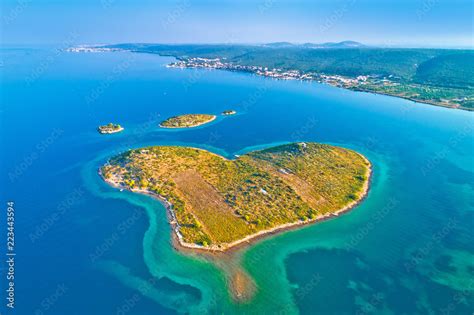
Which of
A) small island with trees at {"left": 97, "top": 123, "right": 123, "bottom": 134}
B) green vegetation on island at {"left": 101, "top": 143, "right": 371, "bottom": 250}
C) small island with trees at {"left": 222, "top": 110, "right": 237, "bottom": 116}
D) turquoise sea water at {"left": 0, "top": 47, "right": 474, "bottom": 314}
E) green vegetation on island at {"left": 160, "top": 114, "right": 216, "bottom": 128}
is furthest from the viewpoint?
small island with trees at {"left": 222, "top": 110, "right": 237, "bottom": 116}

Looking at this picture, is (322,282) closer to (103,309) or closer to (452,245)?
(452,245)

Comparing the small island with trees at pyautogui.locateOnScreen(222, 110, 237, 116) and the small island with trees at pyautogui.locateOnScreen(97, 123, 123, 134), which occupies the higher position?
the small island with trees at pyautogui.locateOnScreen(222, 110, 237, 116)

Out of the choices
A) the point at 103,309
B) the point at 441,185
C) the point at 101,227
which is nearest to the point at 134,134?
the point at 101,227

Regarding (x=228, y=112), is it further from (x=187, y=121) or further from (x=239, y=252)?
(x=239, y=252)

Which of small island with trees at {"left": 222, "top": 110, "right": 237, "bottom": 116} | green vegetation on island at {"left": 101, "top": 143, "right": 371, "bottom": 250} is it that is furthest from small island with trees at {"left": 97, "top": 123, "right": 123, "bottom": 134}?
small island with trees at {"left": 222, "top": 110, "right": 237, "bottom": 116}

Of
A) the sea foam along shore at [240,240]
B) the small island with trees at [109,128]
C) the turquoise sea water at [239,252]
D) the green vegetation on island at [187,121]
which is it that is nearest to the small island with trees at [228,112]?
the green vegetation on island at [187,121]

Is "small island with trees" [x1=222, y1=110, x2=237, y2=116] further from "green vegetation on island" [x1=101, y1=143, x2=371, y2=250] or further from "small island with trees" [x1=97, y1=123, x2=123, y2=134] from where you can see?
"green vegetation on island" [x1=101, y1=143, x2=371, y2=250]

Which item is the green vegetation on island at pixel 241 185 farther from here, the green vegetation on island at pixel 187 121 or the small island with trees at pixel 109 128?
the small island with trees at pixel 109 128

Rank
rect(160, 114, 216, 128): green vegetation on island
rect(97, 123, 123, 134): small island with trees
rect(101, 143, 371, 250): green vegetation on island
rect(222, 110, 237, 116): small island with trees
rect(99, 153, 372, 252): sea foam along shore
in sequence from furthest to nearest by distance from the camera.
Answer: rect(222, 110, 237, 116): small island with trees, rect(160, 114, 216, 128): green vegetation on island, rect(97, 123, 123, 134): small island with trees, rect(101, 143, 371, 250): green vegetation on island, rect(99, 153, 372, 252): sea foam along shore
